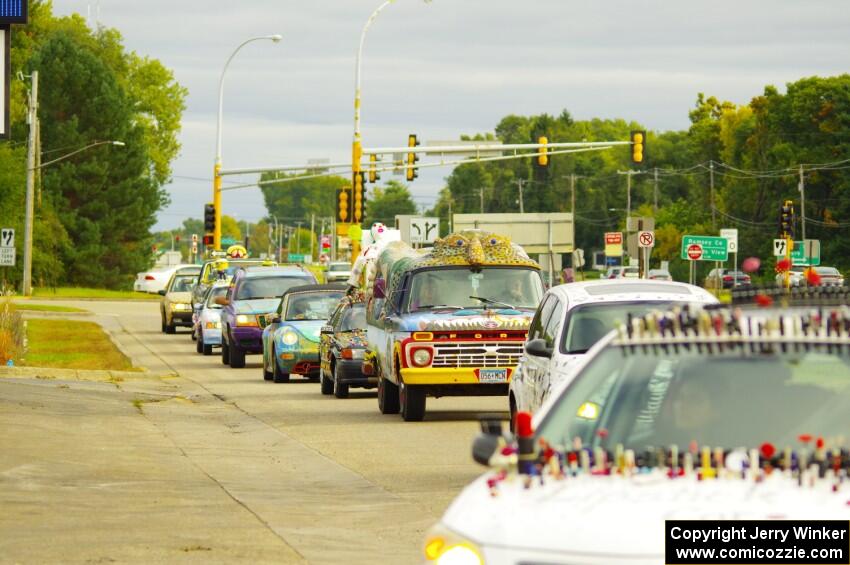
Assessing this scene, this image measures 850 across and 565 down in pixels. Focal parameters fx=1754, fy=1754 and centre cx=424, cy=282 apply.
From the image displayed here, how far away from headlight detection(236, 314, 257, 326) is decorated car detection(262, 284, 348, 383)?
395cm

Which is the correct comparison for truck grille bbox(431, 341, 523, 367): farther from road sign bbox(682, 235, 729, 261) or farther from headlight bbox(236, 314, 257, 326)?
road sign bbox(682, 235, 729, 261)

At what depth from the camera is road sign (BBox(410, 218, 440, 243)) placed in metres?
53.8

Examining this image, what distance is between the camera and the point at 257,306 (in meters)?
35.0

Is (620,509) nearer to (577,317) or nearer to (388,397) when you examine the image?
(577,317)

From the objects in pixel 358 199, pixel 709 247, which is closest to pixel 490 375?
pixel 358 199

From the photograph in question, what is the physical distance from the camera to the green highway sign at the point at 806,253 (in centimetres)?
6412

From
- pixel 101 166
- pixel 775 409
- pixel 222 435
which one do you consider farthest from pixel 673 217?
pixel 775 409

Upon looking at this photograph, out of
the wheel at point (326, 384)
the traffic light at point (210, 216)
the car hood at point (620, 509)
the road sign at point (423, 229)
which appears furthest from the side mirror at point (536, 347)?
the traffic light at point (210, 216)

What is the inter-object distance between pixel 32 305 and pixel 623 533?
6166cm

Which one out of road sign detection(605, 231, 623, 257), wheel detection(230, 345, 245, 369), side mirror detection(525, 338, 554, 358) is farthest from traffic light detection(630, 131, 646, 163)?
side mirror detection(525, 338, 554, 358)

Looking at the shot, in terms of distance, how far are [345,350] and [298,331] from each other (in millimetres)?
4501

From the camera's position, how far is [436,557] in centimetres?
552

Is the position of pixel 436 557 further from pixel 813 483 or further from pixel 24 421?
pixel 24 421

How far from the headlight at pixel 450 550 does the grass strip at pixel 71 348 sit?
26.1 m
